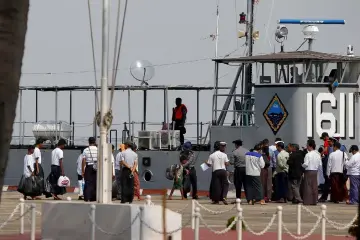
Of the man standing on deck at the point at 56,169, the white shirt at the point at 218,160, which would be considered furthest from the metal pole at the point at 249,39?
the man standing on deck at the point at 56,169

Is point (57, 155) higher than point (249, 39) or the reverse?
the reverse

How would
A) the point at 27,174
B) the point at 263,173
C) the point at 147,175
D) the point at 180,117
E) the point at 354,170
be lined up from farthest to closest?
the point at 147,175 < the point at 180,117 < the point at 27,174 < the point at 263,173 < the point at 354,170

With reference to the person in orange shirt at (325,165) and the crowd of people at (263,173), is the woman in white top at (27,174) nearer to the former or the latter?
the crowd of people at (263,173)

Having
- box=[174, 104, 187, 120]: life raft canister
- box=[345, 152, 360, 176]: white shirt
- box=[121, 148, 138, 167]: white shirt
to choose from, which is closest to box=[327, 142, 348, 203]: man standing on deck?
box=[345, 152, 360, 176]: white shirt

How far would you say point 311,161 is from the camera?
29453 mm

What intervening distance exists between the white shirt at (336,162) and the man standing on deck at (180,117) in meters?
6.74

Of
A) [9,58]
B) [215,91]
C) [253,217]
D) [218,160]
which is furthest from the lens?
[215,91]

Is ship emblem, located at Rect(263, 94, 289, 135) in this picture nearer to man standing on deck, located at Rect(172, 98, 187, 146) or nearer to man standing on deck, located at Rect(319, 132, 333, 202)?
man standing on deck, located at Rect(319, 132, 333, 202)

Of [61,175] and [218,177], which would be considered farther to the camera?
[61,175]

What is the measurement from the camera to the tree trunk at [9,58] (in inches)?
291

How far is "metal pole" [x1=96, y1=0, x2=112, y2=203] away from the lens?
18.2 meters

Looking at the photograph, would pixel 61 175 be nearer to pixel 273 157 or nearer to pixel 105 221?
pixel 273 157

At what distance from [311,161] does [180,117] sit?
8.29 meters

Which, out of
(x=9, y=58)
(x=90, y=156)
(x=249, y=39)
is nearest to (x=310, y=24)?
(x=249, y=39)
